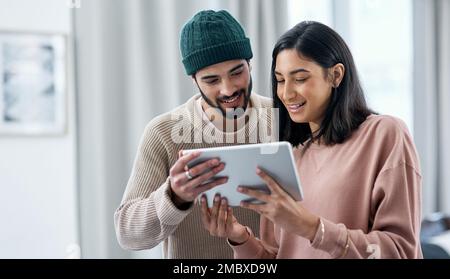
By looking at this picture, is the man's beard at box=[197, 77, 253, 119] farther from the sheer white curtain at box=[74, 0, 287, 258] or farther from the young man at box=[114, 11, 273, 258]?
the sheer white curtain at box=[74, 0, 287, 258]

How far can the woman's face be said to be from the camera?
1056mm

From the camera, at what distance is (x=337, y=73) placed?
107cm

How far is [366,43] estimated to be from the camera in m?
3.12

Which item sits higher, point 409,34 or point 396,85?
point 409,34

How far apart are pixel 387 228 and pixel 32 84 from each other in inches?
60.9

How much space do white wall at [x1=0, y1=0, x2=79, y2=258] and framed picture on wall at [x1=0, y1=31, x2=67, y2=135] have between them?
32 millimetres

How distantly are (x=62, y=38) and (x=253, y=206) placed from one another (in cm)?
137

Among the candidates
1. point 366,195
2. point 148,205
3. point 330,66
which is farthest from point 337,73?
point 148,205

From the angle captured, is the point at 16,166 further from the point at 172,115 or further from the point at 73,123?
the point at 172,115

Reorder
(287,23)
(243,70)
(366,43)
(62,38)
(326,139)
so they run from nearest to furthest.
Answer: (326,139)
(243,70)
(62,38)
(287,23)
(366,43)

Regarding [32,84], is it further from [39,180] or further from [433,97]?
[433,97]

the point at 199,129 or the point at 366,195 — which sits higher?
the point at 199,129
